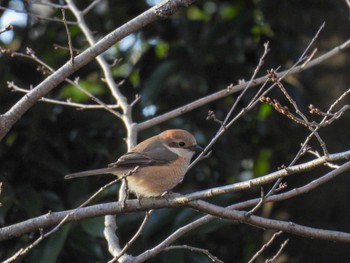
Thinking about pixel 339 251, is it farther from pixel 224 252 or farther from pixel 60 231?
pixel 60 231

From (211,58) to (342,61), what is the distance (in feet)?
4.09

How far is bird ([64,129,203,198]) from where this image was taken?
4.28m

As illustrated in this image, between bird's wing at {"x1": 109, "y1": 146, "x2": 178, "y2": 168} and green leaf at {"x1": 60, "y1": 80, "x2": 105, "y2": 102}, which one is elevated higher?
green leaf at {"x1": 60, "y1": 80, "x2": 105, "y2": 102}

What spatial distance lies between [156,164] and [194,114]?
138 cm

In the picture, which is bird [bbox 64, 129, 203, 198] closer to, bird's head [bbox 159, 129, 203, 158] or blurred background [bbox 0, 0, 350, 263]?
bird's head [bbox 159, 129, 203, 158]

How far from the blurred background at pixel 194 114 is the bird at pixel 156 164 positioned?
0.58m

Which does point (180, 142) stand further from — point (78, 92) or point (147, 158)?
point (78, 92)

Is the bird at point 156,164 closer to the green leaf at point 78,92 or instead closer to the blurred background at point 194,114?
the blurred background at point 194,114

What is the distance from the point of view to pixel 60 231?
483 centimetres

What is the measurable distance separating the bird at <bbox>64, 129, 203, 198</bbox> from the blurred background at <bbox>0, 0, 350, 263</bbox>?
58 centimetres

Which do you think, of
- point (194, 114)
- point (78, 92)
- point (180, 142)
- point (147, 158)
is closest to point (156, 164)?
point (147, 158)

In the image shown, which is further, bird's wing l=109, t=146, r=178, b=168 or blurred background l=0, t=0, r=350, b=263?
blurred background l=0, t=0, r=350, b=263

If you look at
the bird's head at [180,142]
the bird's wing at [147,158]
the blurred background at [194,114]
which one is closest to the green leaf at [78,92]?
the blurred background at [194,114]

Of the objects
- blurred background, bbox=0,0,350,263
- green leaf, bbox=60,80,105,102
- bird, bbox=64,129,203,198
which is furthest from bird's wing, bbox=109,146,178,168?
green leaf, bbox=60,80,105,102
